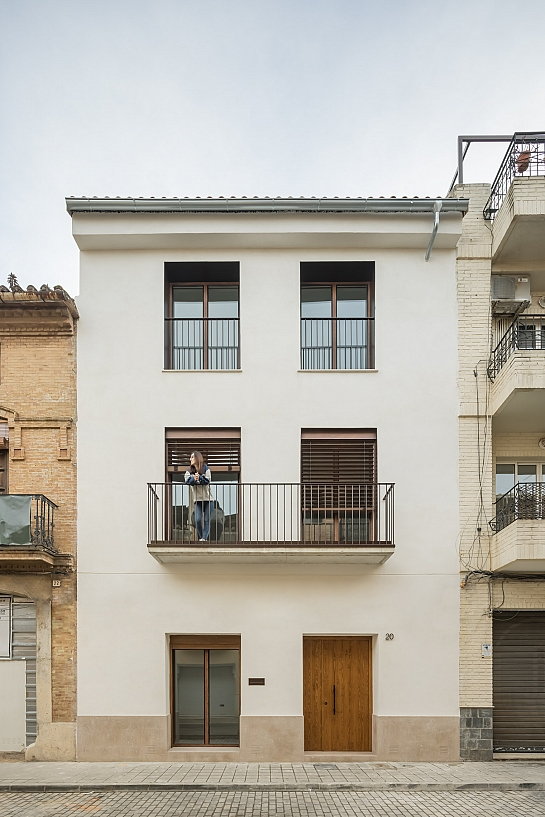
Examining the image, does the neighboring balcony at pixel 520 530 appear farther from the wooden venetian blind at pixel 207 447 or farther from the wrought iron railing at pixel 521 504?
the wooden venetian blind at pixel 207 447

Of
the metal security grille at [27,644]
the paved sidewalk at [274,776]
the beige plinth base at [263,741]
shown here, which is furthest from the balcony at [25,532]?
the paved sidewalk at [274,776]

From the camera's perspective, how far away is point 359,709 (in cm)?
1184

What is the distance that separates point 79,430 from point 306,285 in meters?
5.23

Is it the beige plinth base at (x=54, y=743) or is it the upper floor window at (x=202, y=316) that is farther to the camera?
the upper floor window at (x=202, y=316)

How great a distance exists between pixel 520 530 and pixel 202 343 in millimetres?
6695

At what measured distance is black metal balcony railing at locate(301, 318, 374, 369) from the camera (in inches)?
499

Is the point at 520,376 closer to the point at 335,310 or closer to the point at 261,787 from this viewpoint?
the point at 335,310

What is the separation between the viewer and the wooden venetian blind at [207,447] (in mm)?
12227

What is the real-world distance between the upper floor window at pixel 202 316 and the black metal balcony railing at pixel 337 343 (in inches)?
55.1

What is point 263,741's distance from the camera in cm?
1145

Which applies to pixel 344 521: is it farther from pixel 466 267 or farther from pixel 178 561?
pixel 466 267

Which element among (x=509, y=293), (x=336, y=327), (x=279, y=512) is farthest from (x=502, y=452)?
(x=279, y=512)

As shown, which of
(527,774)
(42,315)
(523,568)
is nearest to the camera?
(527,774)

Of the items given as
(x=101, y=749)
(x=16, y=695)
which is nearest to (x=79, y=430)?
(x=16, y=695)
